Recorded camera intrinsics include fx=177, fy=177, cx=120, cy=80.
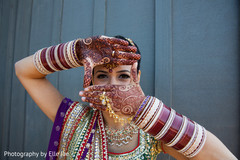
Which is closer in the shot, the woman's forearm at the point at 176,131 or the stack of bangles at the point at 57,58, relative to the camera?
the woman's forearm at the point at 176,131

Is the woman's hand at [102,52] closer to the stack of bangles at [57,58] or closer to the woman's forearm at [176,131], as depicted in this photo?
the stack of bangles at [57,58]

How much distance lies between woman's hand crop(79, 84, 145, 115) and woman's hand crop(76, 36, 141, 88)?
0.10 metres

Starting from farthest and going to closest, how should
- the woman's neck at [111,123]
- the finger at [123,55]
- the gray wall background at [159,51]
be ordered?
the gray wall background at [159,51]
the woman's neck at [111,123]
the finger at [123,55]

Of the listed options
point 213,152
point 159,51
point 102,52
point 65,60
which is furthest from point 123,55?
point 159,51

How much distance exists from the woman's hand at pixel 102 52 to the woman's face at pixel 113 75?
8cm

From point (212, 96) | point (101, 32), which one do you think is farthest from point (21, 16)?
point (212, 96)

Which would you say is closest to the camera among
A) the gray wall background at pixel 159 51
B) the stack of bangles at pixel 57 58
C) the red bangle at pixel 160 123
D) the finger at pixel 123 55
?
the red bangle at pixel 160 123

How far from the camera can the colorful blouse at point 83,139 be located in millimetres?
1092

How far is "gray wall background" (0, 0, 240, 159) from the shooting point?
4.85 feet

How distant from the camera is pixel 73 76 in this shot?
81.4 inches

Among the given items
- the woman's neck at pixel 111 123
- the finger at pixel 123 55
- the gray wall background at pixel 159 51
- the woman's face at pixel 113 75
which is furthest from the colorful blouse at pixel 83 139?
the gray wall background at pixel 159 51

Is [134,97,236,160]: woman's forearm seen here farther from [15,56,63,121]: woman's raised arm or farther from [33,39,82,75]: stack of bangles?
[15,56,63,121]: woman's raised arm

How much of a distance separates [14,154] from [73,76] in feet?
4.69

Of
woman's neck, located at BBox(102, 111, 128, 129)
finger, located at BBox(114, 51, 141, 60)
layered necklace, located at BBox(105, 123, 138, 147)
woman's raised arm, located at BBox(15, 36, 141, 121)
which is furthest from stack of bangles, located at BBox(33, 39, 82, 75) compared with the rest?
layered necklace, located at BBox(105, 123, 138, 147)
